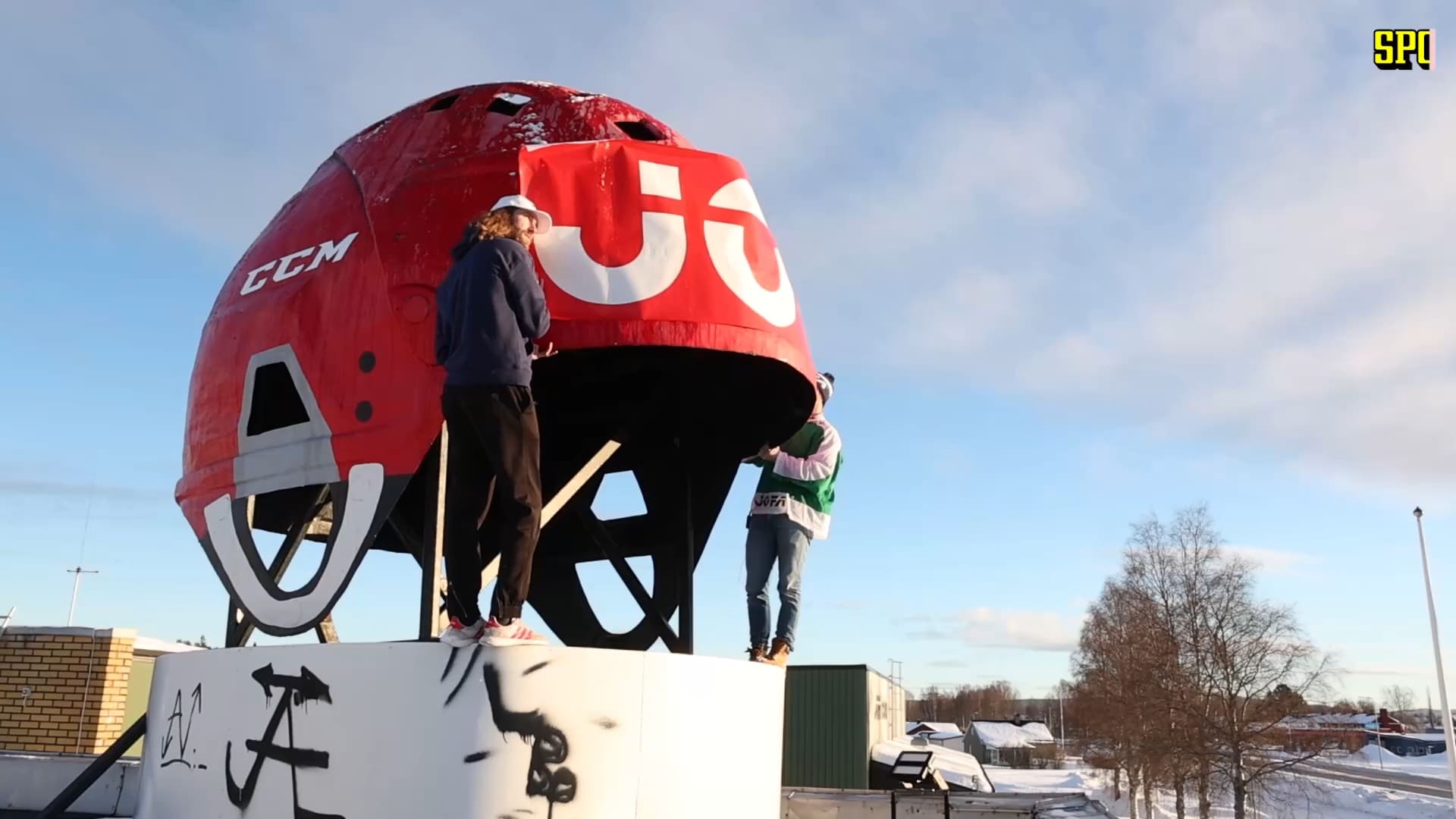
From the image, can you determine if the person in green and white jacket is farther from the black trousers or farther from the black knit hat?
the black trousers

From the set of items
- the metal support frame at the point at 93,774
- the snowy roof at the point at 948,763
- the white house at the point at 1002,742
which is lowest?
the white house at the point at 1002,742

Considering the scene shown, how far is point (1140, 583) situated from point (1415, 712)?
179557 mm

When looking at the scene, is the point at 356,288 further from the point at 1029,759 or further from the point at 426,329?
the point at 1029,759

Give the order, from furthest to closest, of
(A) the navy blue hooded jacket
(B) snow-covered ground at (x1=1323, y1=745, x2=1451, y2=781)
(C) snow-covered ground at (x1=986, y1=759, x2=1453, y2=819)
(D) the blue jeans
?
(B) snow-covered ground at (x1=1323, y1=745, x2=1451, y2=781), (C) snow-covered ground at (x1=986, y1=759, x2=1453, y2=819), (D) the blue jeans, (A) the navy blue hooded jacket

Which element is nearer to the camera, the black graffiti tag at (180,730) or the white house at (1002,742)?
the black graffiti tag at (180,730)

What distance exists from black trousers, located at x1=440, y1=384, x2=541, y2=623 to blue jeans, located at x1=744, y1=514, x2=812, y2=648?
261 cm

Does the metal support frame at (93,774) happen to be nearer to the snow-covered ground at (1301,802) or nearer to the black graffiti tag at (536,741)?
the black graffiti tag at (536,741)

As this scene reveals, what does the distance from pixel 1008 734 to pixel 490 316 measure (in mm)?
97222

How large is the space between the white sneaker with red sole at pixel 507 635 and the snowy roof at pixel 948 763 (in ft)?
81.9

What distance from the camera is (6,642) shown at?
14.4 meters

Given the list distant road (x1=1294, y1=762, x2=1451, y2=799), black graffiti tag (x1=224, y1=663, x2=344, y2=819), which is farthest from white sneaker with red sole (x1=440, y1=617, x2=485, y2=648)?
distant road (x1=1294, y1=762, x2=1451, y2=799)

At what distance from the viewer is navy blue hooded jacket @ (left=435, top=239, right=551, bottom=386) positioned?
206 inches

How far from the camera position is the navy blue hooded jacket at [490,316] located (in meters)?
5.23

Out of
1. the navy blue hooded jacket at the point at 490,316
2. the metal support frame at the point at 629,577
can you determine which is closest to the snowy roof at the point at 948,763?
the metal support frame at the point at 629,577
